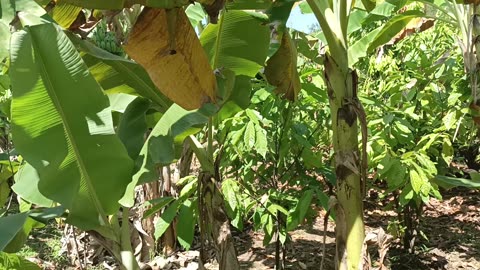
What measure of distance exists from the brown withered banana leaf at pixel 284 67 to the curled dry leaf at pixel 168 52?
0.58 meters

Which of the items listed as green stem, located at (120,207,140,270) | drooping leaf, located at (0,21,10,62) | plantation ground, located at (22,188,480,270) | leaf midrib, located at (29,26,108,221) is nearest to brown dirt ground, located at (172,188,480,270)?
plantation ground, located at (22,188,480,270)

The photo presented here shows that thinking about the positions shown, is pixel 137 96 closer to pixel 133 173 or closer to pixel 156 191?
pixel 133 173

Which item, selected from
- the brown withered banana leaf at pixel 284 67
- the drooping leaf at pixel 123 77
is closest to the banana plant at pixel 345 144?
the brown withered banana leaf at pixel 284 67

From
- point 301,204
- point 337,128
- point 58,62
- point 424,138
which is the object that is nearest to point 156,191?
point 301,204

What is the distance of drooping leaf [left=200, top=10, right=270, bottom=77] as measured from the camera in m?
1.96

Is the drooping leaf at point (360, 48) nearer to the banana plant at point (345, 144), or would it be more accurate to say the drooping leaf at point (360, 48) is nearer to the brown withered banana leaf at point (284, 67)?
the brown withered banana leaf at point (284, 67)

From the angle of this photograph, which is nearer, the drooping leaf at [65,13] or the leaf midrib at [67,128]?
the leaf midrib at [67,128]

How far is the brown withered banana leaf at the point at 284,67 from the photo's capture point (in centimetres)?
203

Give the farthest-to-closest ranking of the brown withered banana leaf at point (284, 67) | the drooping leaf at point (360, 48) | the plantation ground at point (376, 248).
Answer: the plantation ground at point (376, 248), the drooping leaf at point (360, 48), the brown withered banana leaf at point (284, 67)

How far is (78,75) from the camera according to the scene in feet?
4.58

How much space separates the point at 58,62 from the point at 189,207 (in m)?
1.24

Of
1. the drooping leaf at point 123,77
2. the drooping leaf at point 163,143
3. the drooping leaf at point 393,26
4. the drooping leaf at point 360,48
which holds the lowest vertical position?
the drooping leaf at point 163,143

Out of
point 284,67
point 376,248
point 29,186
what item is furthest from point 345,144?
point 376,248

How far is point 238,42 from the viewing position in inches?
79.5
